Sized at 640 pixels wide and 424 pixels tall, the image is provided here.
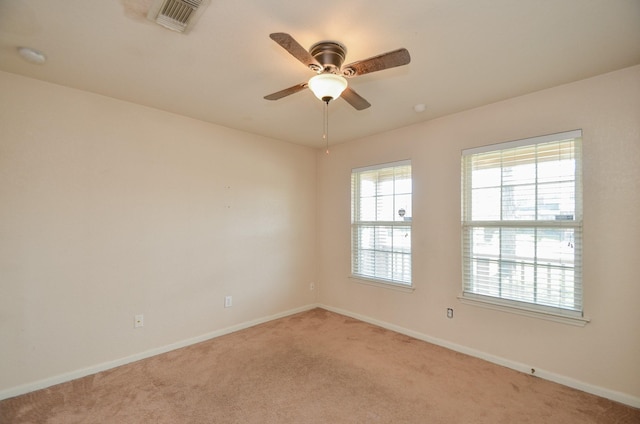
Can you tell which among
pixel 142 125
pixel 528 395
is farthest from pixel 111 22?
Result: pixel 528 395

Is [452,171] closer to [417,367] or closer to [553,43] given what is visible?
[553,43]

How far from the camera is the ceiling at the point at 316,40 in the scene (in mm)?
1657

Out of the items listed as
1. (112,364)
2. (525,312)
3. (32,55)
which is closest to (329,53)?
(32,55)

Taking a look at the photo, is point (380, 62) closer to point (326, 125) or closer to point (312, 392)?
point (326, 125)

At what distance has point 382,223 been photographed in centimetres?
393

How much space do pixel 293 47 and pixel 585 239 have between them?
9.03 feet

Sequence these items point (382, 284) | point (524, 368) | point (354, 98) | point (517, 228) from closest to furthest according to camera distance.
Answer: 1. point (354, 98)
2. point (524, 368)
3. point (517, 228)
4. point (382, 284)

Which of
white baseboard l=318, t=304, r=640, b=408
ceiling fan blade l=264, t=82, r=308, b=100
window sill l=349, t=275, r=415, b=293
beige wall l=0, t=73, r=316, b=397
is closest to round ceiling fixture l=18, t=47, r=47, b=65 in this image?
beige wall l=0, t=73, r=316, b=397

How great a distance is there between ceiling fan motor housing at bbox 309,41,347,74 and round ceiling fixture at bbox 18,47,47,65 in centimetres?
197

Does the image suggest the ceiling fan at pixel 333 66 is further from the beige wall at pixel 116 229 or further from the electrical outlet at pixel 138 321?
the electrical outlet at pixel 138 321

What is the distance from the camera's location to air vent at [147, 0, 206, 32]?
1.59 metres

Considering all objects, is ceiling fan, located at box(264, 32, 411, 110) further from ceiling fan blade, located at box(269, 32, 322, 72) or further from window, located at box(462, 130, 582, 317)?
window, located at box(462, 130, 582, 317)

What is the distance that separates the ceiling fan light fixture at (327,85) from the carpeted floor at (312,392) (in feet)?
7.39

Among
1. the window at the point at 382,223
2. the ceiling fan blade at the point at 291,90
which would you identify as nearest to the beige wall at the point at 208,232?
the window at the point at 382,223
